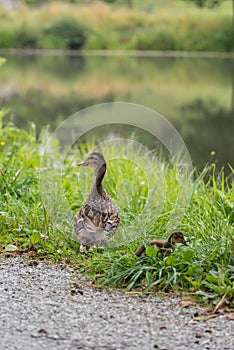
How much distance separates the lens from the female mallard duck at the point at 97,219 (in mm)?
3775

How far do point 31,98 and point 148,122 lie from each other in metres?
11.6

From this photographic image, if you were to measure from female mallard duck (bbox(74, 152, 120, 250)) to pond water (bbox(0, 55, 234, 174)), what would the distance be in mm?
2292

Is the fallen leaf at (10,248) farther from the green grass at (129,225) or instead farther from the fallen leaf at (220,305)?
the fallen leaf at (220,305)

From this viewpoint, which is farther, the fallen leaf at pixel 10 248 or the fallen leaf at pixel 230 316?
the fallen leaf at pixel 10 248

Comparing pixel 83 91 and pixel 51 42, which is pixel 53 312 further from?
pixel 51 42

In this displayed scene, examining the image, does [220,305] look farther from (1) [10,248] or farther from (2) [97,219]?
(1) [10,248]

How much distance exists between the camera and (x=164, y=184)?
4910mm

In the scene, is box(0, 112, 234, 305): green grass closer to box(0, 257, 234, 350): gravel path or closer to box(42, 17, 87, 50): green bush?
box(0, 257, 234, 350): gravel path

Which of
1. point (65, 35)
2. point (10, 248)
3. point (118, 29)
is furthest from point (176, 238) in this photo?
point (118, 29)

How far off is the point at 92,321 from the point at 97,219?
3.07 feet

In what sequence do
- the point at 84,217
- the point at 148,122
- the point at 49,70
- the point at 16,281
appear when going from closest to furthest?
1. the point at 16,281
2. the point at 84,217
3. the point at 148,122
4. the point at 49,70

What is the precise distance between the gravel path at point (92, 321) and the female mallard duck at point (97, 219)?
0.43m

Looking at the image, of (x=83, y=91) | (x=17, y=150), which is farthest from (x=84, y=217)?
(x=83, y=91)

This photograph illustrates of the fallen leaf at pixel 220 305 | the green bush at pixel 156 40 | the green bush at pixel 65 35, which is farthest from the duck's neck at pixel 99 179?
the green bush at pixel 65 35
